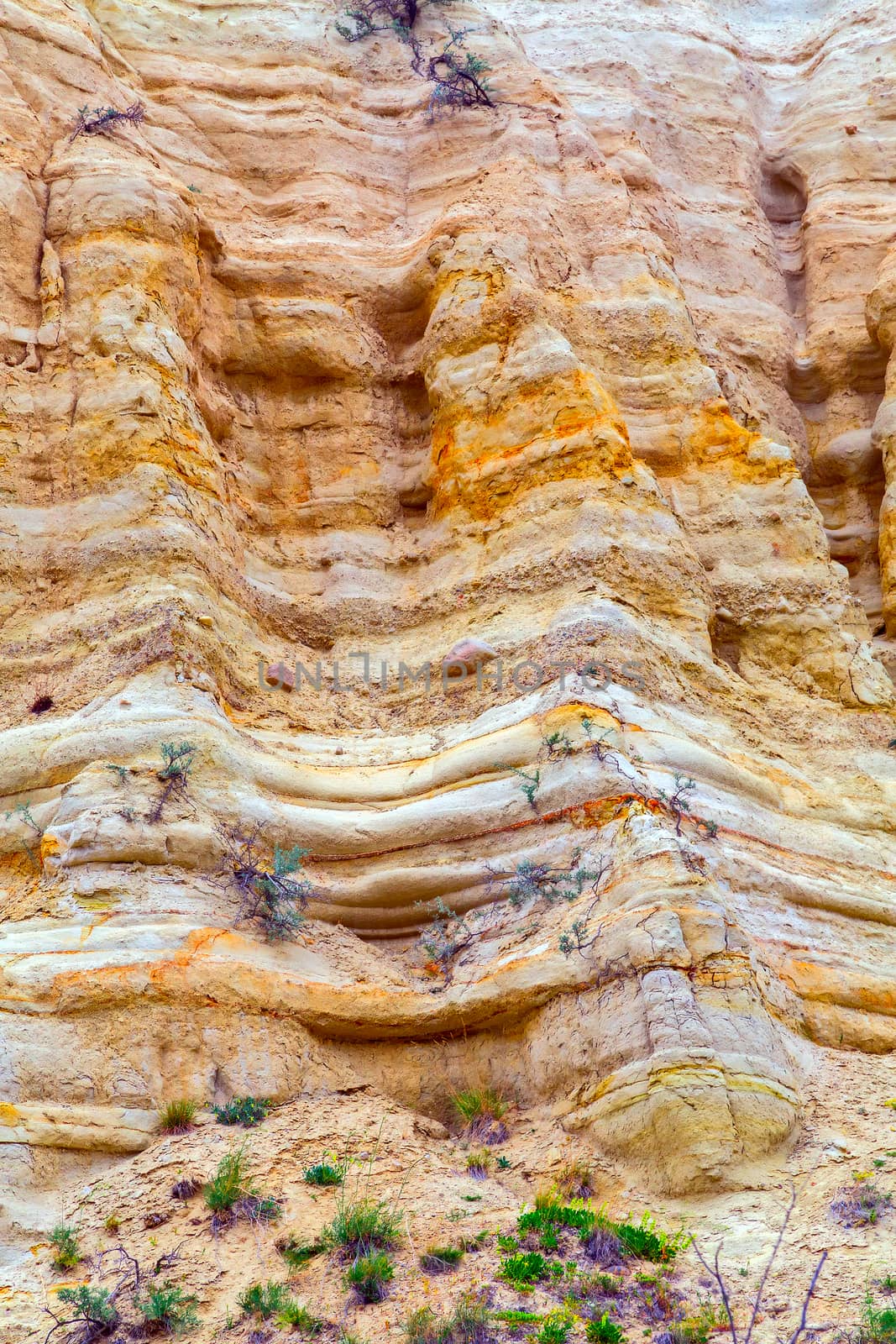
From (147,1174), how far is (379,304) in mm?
8672

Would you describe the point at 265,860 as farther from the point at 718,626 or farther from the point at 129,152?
the point at 129,152

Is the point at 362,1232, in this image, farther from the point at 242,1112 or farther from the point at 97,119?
the point at 97,119

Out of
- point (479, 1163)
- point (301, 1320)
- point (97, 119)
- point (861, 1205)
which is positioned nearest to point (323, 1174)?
point (479, 1163)

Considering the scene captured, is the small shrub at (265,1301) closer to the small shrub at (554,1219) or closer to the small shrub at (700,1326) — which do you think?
the small shrub at (554,1219)

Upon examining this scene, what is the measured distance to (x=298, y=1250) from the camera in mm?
6902

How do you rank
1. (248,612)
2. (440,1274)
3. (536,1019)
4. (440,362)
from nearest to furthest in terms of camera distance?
1. (440,1274)
2. (536,1019)
3. (248,612)
4. (440,362)

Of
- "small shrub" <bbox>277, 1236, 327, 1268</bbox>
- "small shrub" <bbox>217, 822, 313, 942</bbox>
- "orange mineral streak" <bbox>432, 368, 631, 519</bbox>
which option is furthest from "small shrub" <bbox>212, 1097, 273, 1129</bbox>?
"orange mineral streak" <bbox>432, 368, 631, 519</bbox>

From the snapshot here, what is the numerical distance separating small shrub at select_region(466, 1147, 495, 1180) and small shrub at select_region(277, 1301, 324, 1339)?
1.43m

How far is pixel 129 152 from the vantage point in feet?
43.1

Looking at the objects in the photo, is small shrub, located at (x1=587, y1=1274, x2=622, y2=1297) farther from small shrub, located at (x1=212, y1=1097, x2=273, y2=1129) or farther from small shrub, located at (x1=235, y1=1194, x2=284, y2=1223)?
small shrub, located at (x1=212, y1=1097, x2=273, y2=1129)

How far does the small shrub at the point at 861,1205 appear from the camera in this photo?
689cm

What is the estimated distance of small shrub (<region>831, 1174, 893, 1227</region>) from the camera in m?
6.89

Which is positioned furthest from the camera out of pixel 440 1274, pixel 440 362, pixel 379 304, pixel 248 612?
pixel 379 304

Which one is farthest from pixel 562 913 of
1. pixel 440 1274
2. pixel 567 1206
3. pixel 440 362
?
pixel 440 362
